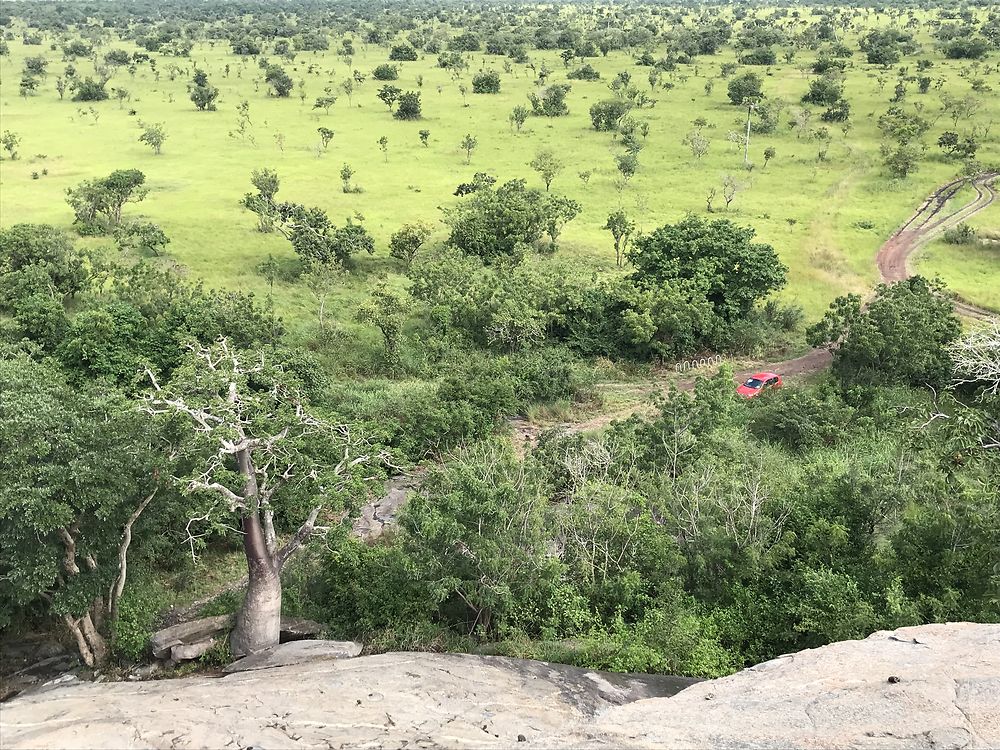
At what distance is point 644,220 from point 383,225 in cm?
1874

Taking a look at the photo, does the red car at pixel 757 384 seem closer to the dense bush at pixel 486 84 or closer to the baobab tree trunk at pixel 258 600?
the baobab tree trunk at pixel 258 600

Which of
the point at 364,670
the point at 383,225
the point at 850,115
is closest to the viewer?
the point at 364,670

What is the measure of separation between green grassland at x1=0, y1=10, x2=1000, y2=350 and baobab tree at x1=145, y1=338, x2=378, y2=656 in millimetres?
22934

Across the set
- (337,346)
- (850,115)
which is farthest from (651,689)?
(850,115)

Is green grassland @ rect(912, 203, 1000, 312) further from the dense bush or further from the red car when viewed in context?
the dense bush

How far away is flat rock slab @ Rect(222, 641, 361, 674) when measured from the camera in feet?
Result: 56.6

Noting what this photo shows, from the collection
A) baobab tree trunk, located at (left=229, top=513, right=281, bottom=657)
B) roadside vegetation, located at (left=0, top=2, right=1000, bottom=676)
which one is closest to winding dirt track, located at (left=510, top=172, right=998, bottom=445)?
roadside vegetation, located at (left=0, top=2, right=1000, bottom=676)

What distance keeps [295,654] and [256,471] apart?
4183 mm

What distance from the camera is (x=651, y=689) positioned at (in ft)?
51.6

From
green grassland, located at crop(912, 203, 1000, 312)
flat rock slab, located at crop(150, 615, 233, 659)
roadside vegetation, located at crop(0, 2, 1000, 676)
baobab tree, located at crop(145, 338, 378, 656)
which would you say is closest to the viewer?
baobab tree, located at crop(145, 338, 378, 656)

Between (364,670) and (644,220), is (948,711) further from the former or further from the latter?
(644,220)

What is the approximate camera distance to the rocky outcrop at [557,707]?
11.7 meters

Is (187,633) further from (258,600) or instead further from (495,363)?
(495,363)

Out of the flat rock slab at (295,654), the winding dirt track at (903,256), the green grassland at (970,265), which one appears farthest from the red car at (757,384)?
the flat rock slab at (295,654)
